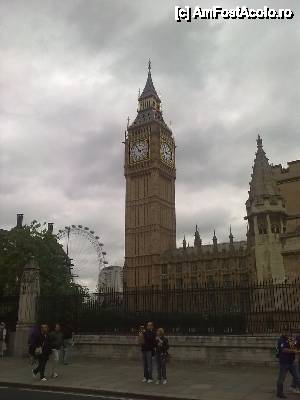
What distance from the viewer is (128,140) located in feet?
367

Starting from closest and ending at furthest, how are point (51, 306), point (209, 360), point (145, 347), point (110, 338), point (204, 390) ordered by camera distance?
1. point (204, 390)
2. point (145, 347)
3. point (209, 360)
4. point (110, 338)
5. point (51, 306)

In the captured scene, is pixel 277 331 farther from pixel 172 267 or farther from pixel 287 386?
pixel 172 267

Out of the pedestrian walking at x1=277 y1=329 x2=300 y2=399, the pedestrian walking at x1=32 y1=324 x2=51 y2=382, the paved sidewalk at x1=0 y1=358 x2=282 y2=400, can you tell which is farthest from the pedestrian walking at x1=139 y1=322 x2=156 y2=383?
the pedestrian walking at x1=277 y1=329 x2=300 y2=399

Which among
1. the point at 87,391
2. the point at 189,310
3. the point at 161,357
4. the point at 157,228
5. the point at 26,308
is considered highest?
the point at 157,228

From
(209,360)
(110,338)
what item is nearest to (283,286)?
(209,360)

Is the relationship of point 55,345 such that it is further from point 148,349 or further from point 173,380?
point 173,380

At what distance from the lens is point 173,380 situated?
13.4m

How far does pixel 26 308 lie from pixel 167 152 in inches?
3728

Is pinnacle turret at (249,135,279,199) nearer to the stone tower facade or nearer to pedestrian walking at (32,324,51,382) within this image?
the stone tower facade

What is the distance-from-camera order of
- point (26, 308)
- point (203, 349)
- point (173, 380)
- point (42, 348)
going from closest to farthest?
point (173, 380)
point (42, 348)
point (203, 349)
point (26, 308)

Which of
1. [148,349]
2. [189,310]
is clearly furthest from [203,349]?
[148,349]

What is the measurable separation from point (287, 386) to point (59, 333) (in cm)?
868

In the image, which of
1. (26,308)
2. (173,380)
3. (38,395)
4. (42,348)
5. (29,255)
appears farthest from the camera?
(29,255)

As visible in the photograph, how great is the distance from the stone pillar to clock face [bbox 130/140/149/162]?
86774 mm
